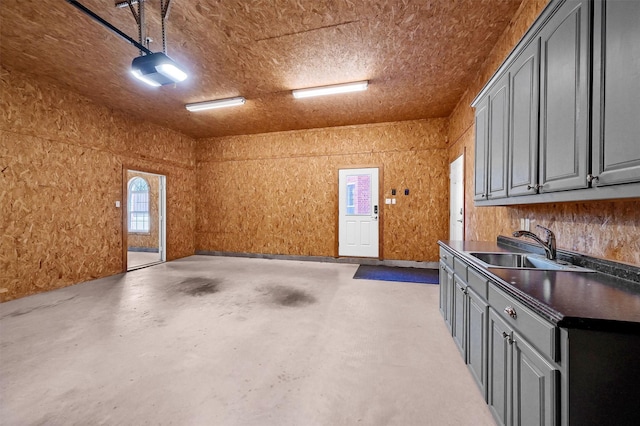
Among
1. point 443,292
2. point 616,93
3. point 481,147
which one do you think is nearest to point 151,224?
point 443,292

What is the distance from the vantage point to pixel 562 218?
2.05 meters

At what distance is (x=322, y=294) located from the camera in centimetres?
393

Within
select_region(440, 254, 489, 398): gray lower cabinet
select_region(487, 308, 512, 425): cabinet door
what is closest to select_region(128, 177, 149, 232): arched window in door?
select_region(440, 254, 489, 398): gray lower cabinet

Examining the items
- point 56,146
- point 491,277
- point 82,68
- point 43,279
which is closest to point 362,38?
point 491,277

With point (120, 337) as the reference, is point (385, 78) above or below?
above

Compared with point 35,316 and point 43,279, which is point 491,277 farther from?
point 43,279

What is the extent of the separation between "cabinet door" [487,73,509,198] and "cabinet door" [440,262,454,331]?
33.9 inches

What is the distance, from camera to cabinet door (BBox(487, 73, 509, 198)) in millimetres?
2193

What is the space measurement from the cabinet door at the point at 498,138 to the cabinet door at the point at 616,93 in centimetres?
94

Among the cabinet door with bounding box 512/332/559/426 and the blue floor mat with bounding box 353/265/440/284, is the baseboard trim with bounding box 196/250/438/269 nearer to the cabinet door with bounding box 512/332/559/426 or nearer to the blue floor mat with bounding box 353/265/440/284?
the blue floor mat with bounding box 353/265/440/284

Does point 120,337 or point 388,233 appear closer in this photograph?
point 120,337

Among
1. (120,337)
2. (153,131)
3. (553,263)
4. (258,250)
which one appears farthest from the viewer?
(258,250)

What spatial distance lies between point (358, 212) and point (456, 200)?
200 centimetres

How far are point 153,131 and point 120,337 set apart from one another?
4627 mm
